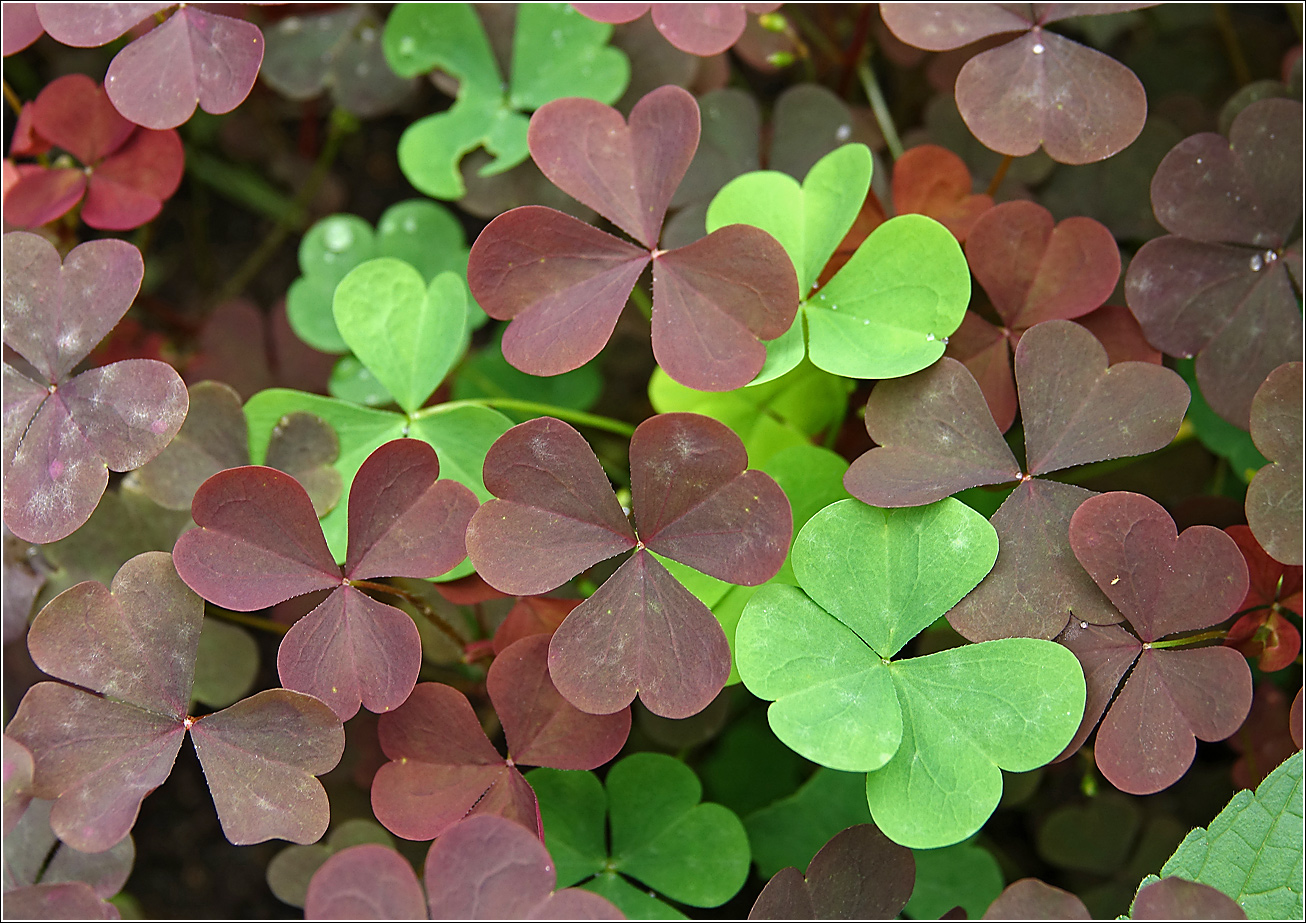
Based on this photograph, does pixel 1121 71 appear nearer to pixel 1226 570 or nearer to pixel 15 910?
→ pixel 1226 570

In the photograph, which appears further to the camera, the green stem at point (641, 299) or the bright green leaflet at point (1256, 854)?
the green stem at point (641, 299)

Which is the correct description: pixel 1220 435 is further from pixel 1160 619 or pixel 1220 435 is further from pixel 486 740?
pixel 486 740

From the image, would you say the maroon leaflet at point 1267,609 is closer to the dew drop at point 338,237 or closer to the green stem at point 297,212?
the dew drop at point 338,237

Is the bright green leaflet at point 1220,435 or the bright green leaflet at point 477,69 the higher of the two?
the bright green leaflet at point 477,69

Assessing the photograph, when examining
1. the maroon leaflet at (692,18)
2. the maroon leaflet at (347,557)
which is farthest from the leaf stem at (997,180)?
the maroon leaflet at (347,557)

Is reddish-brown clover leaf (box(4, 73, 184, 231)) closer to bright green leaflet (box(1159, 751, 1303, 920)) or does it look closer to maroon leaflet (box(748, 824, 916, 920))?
maroon leaflet (box(748, 824, 916, 920))

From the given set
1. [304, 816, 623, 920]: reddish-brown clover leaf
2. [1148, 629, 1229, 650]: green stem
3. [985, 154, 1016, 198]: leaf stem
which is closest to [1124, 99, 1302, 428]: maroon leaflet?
[985, 154, 1016, 198]: leaf stem

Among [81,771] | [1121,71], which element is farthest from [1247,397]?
[81,771]
